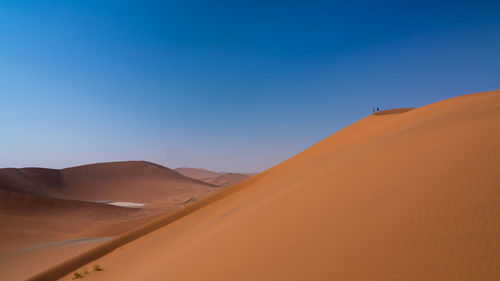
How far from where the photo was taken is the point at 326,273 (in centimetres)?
250

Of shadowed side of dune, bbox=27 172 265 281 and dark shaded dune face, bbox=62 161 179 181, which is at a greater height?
dark shaded dune face, bbox=62 161 179 181

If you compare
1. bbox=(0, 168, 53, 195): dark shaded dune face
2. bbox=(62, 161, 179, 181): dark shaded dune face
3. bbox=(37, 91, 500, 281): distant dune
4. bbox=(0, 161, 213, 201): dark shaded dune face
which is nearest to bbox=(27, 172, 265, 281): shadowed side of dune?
bbox=(37, 91, 500, 281): distant dune

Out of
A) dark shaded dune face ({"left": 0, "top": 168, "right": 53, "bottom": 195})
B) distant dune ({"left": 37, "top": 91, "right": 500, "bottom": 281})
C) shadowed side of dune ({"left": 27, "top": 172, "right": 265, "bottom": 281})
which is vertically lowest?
shadowed side of dune ({"left": 27, "top": 172, "right": 265, "bottom": 281})

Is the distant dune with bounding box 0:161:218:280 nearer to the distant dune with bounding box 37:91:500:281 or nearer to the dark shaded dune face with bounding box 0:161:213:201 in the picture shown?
the dark shaded dune face with bounding box 0:161:213:201

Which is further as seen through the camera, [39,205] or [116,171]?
[116,171]

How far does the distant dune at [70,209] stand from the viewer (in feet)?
42.0

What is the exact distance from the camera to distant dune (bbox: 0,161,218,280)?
1280 centimetres

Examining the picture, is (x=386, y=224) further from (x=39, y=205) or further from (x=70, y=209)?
(x=39, y=205)

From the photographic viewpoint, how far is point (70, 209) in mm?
24875

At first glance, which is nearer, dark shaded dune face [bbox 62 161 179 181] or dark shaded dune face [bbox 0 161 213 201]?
dark shaded dune face [bbox 0 161 213 201]

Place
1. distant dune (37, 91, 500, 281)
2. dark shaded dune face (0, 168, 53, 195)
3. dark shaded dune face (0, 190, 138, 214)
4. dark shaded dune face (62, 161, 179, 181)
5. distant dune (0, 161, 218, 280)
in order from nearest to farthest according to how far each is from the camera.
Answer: distant dune (37, 91, 500, 281) → distant dune (0, 161, 218, 280) → dark shaded dune face (0, 190, 138, 214) → dark shaded dune face (0, 168, 53, 195) → dark shaded dune face (62, 161, 179, 181)

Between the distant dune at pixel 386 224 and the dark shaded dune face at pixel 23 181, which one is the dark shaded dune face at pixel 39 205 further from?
the distant dune at pixel 386 224

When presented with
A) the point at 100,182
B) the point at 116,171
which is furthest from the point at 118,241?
the point at 116,171

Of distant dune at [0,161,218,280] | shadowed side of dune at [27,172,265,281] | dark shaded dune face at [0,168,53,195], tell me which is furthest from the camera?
dark shaded dune face at [0,168,53,195]
